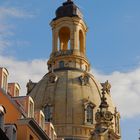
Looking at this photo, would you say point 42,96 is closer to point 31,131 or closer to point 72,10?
point 72,10

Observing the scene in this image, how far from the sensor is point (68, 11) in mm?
92250

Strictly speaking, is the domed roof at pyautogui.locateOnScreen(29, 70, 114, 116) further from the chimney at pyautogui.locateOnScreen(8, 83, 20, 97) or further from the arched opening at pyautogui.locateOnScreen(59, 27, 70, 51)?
the chimney at pyautogui.locateOnScreen(8, 83, 20, 97)

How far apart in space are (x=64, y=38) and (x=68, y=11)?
16.5ft

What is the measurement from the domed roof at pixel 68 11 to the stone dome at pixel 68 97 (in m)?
9.82

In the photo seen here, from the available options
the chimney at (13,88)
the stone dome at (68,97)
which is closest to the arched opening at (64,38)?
the stone dome at (68,97)

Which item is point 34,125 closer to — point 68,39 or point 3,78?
point 3,78

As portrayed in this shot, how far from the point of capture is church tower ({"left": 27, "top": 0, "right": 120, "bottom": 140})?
260 ft

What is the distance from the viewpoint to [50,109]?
8031 centimetres

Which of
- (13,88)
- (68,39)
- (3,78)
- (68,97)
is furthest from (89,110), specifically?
(3,78)

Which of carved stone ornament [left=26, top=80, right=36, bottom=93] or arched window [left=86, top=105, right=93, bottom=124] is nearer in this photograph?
arched window [left=86, top=105, right=93, bottom=124]

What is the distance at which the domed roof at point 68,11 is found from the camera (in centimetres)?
9200

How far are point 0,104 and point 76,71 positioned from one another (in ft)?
161

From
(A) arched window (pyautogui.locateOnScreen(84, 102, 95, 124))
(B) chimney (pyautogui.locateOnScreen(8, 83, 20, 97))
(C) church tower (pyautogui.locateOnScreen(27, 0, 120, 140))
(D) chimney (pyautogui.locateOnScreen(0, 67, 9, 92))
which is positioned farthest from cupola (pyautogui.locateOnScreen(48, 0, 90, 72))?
(D) chimney (pyautogui.locateOnScreen(0, 67, 9, 92))

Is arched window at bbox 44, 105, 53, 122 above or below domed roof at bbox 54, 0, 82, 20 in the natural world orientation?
below
